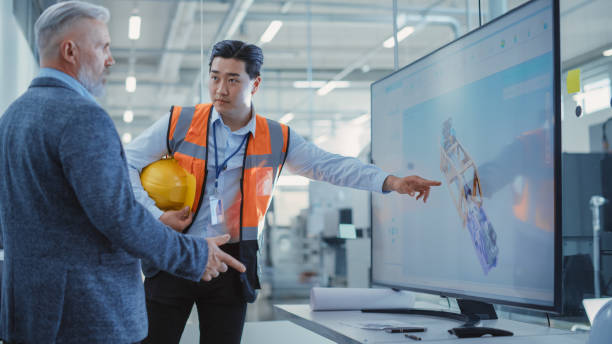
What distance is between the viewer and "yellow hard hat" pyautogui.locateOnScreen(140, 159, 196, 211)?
1.83 m

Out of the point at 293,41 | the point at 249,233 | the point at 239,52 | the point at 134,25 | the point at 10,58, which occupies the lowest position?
the point at 249,233

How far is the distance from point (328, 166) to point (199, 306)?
0.65m

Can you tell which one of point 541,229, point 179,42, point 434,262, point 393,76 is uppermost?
point 179,42

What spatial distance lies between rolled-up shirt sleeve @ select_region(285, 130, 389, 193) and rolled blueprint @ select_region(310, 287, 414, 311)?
36 centimetres

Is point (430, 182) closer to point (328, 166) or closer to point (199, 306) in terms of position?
point (328, 166)

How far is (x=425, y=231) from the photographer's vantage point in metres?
1.97

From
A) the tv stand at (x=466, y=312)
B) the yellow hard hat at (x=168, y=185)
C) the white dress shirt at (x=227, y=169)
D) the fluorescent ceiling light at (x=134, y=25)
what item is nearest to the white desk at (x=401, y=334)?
the tv stand at (x=466, y=312)

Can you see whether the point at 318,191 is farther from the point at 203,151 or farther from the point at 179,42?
the point at 203,151

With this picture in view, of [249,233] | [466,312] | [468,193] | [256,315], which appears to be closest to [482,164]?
[468,193]

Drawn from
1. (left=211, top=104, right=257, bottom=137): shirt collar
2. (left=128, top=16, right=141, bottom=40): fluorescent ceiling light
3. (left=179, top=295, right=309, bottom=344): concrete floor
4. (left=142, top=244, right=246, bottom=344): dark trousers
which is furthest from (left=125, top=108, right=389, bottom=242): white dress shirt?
(left=128, top=16, right=141, bottom=40): fluorescent ceiling light

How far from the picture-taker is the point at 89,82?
139 centimetres

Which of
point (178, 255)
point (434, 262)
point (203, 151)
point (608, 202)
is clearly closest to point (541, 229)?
point (434, 262)

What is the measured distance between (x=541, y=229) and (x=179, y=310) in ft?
3.70

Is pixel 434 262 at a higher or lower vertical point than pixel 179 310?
higher
